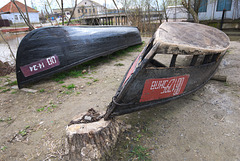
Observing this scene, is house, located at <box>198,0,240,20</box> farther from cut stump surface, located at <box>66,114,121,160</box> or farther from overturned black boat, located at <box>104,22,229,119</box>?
cut stump surface, located at <box>66,114,121,160</box>

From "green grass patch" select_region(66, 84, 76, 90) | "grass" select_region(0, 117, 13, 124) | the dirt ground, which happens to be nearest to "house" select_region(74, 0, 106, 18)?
"green grass patch" select_region(66, 84, 76, 90)

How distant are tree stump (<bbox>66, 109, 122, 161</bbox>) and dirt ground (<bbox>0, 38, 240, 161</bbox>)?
194mm

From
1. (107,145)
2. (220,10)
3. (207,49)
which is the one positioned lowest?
(107,145)

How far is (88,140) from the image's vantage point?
1804mm

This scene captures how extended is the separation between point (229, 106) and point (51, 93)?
12.8 feet

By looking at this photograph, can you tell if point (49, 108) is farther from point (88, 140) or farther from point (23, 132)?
point (88, 140)

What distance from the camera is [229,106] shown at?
2.94 metres

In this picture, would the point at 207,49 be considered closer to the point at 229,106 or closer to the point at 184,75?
the point at 184,75

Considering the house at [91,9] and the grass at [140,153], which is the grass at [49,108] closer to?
the grass at [140,153]

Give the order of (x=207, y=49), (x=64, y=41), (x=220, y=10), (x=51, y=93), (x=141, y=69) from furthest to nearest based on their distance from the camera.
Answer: (x=220, y=10)
(x=64, y=41)
(x=51, y=93)
(x=207, y=49)
(x=141, y=69)

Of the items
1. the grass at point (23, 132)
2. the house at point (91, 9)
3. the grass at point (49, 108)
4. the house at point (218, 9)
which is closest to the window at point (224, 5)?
the house at point (218, 9)

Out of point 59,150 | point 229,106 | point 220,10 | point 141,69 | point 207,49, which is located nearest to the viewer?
point 141,69

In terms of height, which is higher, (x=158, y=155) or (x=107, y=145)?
(x=107, y=145)

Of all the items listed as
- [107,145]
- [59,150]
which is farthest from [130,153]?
[59,150]
